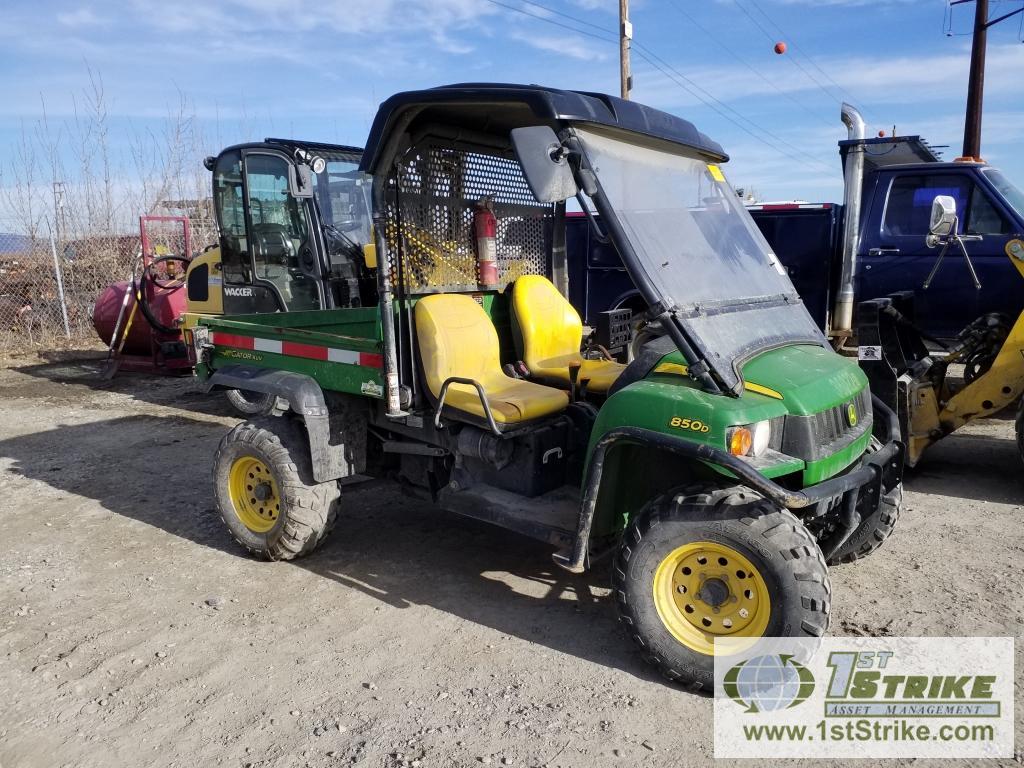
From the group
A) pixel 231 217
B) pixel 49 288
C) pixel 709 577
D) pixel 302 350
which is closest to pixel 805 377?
pixel 709 577

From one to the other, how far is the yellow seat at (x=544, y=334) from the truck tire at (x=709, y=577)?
1.49 metres

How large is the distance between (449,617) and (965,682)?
7.44 feet

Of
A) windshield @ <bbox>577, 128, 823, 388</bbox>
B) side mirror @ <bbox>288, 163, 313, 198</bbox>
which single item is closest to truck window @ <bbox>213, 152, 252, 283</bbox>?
side mirror @ <bbox>288, 163, 313, 198</bbox>

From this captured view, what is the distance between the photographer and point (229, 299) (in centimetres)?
815

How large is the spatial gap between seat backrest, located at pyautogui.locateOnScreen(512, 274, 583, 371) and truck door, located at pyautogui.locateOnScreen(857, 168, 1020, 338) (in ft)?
12.3

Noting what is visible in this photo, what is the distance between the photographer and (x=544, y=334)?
187 inches

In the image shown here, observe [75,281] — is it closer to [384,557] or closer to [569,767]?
[384,557]

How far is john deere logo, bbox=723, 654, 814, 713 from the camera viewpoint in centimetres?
310

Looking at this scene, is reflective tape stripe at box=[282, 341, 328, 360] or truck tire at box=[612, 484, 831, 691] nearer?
truck tire at box=[612, 484, 831, 691]

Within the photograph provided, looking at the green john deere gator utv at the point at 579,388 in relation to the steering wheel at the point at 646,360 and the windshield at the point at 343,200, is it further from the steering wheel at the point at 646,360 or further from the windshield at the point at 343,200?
the windshield at the point at 343,200

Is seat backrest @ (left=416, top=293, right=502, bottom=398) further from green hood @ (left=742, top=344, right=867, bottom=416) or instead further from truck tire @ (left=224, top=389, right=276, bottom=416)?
green hood @ (left=742, top=344, right=867, bottom=416)

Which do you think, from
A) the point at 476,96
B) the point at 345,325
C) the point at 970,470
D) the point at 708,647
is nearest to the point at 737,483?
the point at 708,647

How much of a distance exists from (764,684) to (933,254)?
17.4ft

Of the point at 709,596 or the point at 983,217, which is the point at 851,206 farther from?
the point at 709,596
